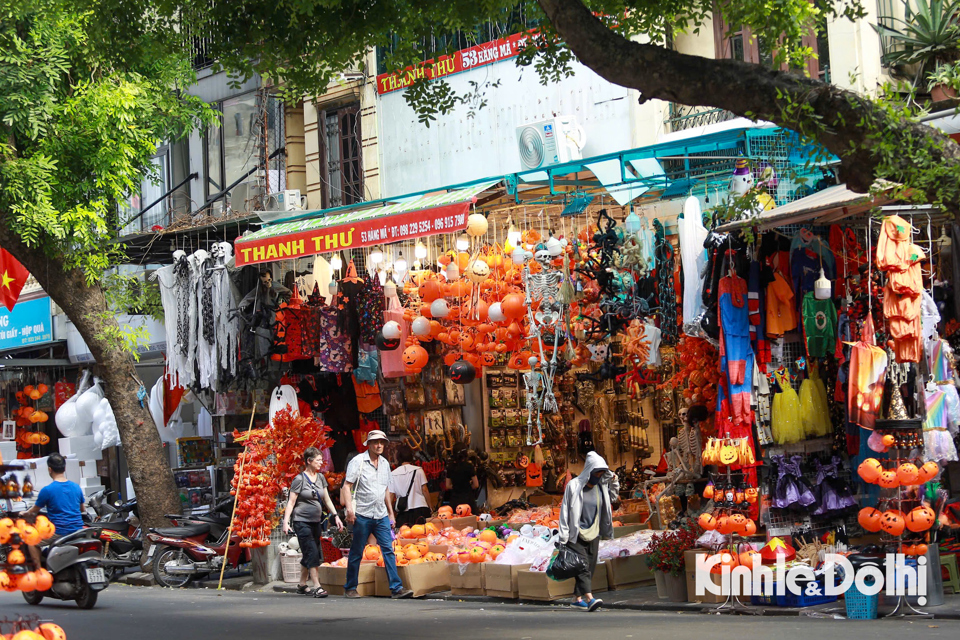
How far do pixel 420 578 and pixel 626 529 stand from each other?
2522 mm

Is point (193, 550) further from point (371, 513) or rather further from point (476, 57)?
point (476, 57)

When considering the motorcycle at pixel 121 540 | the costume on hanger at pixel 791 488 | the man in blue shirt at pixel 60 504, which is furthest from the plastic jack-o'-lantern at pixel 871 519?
the motorcycle at pixel 121 540

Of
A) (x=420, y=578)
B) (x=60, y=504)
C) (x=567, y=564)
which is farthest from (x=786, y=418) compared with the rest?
(x=60, y=504)

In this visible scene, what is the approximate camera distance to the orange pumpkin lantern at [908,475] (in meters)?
9.68

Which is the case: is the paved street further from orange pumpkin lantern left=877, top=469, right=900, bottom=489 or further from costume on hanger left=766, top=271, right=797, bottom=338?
costume on hanger left=766, top=271, right=797, bottom=338

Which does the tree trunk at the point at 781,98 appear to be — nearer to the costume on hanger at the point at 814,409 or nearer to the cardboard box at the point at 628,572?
the costume on hanger at the point at 814,409

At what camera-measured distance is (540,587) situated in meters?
12.0

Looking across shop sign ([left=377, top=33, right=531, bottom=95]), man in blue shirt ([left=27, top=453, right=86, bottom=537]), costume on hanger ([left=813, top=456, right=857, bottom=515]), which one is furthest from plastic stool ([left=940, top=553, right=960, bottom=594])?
shop sign ([left=377, top=33, right=531, bottom=95])

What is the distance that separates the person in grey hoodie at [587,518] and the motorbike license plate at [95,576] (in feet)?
16.3

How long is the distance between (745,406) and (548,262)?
115 inches

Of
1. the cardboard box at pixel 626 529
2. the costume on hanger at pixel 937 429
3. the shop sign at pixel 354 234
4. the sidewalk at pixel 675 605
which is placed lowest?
the sidewalk at pixel 675 605

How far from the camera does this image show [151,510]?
Result: 1670 cm

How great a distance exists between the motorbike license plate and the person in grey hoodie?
497 cm

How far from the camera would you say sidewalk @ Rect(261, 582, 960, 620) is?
987 cm
